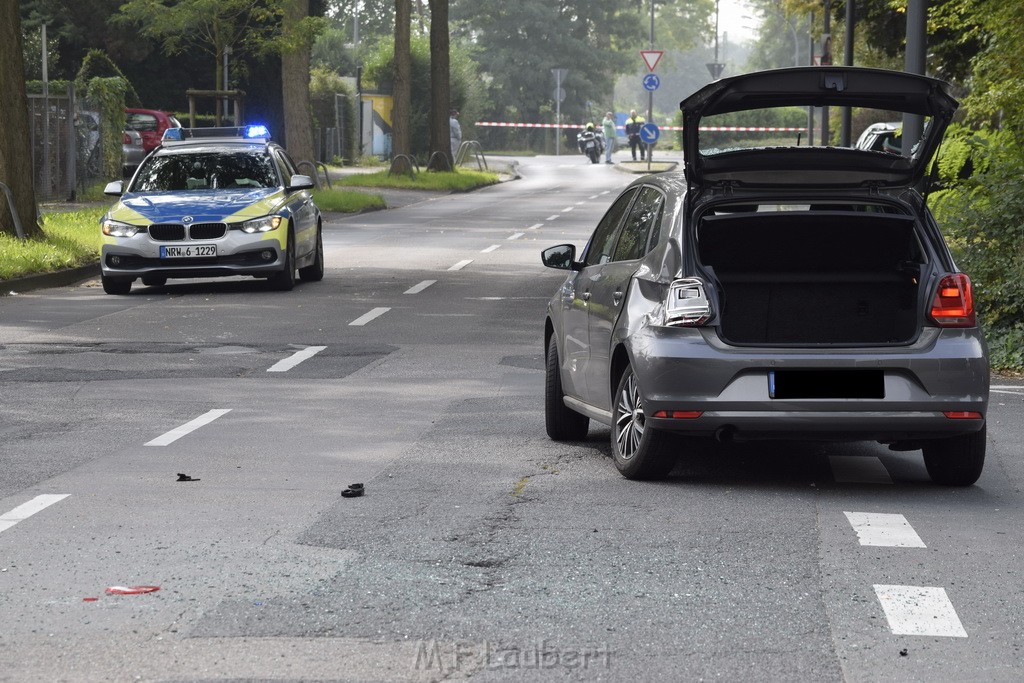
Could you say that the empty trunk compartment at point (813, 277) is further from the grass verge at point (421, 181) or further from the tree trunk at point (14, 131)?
the grass verge at point (421, 181)

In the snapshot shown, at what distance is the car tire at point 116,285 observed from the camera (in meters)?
18.6

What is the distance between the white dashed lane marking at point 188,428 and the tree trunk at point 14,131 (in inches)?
502

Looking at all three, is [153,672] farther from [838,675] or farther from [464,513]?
[464,513]

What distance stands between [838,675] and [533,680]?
841 mm

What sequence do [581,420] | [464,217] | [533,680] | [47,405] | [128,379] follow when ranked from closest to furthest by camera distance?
[533,680] → [581,420] → [47,405] → [128,379] → [464,217]

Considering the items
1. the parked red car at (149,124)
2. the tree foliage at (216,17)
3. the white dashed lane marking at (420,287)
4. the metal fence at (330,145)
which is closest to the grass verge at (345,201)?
the tree foliage at (216,17)

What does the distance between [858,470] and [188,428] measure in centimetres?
364

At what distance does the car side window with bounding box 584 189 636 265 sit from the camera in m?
9.16

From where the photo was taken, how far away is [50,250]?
70.4ft

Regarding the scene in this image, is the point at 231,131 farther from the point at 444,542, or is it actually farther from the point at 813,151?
the point at 444,542

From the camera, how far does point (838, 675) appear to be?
16.3ft

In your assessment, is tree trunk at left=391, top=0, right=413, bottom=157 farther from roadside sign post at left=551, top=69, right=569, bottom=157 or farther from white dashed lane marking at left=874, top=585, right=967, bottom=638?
white dashed lane marking at left=874, top=585, right=967, bottom=638

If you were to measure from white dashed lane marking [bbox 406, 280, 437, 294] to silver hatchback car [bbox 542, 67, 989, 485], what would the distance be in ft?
31.9

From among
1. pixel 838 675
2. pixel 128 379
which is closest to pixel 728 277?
pixel 838 675
